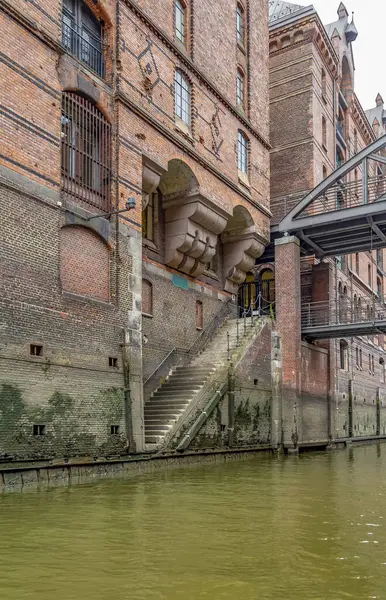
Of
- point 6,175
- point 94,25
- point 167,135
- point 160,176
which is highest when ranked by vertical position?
point 94,25

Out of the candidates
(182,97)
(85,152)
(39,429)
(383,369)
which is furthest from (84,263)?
(383,369)

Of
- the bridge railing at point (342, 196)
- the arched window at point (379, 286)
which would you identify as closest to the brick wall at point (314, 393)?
the bridge railing at point (342, 196)

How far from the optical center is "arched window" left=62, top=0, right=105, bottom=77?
1722 cm

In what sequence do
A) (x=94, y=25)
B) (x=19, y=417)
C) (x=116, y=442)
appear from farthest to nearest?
(x=94, y=25)
(x=116, y=442)
(x=19, y=417)

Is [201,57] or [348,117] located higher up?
[348,117]

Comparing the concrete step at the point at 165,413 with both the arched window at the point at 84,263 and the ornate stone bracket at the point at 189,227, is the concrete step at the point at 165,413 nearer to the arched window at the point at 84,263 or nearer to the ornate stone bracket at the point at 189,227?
the arched window at the point at 84,263

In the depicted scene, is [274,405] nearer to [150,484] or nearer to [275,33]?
[150,484]

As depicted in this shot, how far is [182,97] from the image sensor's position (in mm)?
21828

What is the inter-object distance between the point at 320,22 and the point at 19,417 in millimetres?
27547

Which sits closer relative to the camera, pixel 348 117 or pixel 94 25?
pixel 94 25

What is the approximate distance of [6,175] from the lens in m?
13.7

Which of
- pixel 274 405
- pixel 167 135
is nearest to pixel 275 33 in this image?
pixel 167 135

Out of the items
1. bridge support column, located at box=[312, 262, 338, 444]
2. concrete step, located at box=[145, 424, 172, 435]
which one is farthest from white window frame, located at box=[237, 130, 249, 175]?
concrete step, located at box=[145, 424, 172, 435]

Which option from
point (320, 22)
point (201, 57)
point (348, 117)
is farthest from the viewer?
point (348, 117)
